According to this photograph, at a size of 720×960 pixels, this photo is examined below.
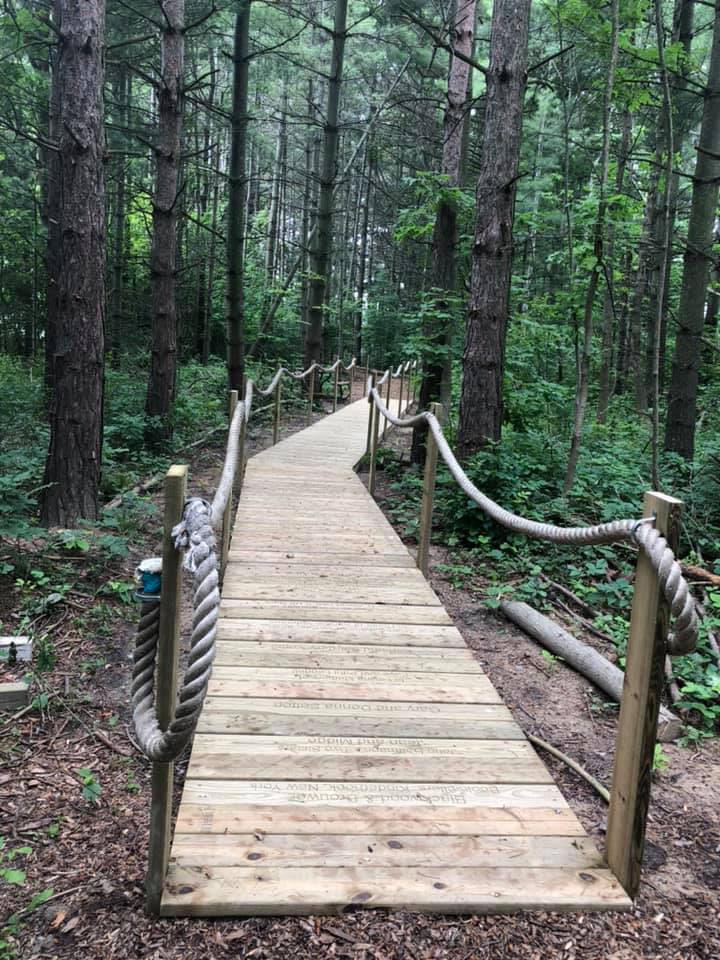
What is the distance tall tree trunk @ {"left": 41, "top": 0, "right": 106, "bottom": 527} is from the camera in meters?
5.74

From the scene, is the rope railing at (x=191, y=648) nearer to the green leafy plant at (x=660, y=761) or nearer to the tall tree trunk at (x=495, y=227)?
the green leafy plant at (x=660, y=761)

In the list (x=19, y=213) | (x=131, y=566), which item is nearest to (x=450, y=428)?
(x=131, y=566)

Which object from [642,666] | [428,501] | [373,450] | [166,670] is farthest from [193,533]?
[373,450]

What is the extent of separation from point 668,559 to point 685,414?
24.9 feet

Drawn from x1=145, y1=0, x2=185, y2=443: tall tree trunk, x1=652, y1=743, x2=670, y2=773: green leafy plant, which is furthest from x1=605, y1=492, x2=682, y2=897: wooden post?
x1=145, y1=0, x2=185, y2=443: tall tree trunk

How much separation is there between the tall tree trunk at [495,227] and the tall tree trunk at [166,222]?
5.18 metres

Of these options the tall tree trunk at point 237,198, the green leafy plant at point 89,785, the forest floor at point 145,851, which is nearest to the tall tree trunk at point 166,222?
the tall tree trunk at point 237,198

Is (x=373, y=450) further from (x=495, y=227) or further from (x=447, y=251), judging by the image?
(x=447, y=251)

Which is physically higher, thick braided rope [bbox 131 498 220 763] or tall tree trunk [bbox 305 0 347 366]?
tall tree trunk [bbox 305 0 347 366]

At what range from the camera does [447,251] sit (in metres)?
9.45

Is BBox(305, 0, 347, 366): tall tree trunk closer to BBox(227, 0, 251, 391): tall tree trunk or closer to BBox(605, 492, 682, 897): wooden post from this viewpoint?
BBox(227, 0, 251, 391): tall tree trunk

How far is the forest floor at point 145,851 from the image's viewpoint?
6.52 feet

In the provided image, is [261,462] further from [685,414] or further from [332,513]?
[685,414]

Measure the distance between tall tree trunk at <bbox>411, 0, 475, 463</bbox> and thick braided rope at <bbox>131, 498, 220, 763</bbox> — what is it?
681 cm
